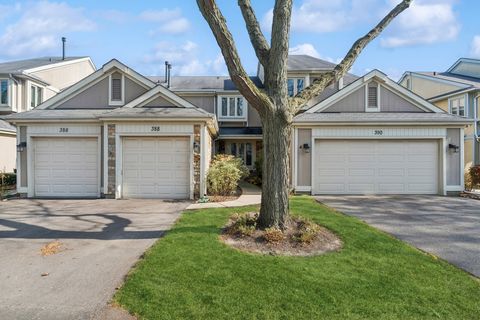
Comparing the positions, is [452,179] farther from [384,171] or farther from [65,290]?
[65,290]

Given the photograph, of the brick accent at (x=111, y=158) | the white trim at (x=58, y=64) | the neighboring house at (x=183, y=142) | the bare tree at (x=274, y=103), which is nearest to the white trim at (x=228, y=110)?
the neighboring house at (x=183, y=142)

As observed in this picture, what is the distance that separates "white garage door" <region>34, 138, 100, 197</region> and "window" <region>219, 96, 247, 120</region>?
34.8ft

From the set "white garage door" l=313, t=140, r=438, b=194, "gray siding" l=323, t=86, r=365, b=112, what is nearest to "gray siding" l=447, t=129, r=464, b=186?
"white garage door" l=313, t=140, r=438, b=194

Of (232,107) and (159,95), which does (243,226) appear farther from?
(232,107)

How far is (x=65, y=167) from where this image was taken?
12.5 meters

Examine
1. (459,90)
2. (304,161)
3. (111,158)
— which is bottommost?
(304,161)

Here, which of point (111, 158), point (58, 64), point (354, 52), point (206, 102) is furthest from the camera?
point (58, 64)

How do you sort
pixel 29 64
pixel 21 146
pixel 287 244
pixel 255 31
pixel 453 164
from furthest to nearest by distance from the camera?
pixel 29 64, pixel 453 164, pixel 21 146, pixel 255 31, pixel 287 244

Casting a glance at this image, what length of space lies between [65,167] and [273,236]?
987 centimetres

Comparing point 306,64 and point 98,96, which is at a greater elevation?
point 306,64

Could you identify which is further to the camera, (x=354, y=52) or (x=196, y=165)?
(x=196, y=165)

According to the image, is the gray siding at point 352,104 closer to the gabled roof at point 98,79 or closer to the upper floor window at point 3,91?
the gabled roof at point 98,79

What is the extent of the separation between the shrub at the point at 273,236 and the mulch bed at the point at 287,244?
1.7 inches

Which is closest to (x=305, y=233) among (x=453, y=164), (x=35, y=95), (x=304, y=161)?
(x=304, y=161)
